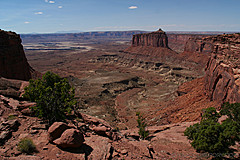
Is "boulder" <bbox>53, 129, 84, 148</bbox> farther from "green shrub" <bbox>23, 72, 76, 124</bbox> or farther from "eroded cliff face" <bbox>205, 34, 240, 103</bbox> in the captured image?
"eroded cliff face" <bbox>205, 34, 240, 103</bbox>

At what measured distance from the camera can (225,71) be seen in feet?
98.8

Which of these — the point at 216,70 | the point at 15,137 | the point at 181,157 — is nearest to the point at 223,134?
the point at 181,157

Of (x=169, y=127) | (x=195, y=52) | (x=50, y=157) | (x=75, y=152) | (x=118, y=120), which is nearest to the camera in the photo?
(x=50, y=157)

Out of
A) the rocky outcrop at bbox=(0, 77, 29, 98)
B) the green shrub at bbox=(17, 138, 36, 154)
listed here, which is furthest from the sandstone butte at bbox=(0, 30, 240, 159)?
the green shrub at bbox=(17, 138, 36, 154)

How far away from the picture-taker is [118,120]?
43344mm

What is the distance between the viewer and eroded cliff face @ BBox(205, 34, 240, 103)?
26.9 m

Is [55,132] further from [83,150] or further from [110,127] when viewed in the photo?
[110,127]

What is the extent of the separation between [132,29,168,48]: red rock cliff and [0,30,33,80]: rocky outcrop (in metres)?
119

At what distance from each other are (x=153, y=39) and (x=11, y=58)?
411 ft

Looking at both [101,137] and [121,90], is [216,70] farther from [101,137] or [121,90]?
[121,90]

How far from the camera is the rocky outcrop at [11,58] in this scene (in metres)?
38.2

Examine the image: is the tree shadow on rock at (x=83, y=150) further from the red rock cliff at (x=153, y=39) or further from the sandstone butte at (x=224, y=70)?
the red rock cliff at (x=153, y=39)

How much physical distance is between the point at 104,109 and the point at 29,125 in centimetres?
3490

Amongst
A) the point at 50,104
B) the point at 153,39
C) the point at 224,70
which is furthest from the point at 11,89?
the point at 153,39
